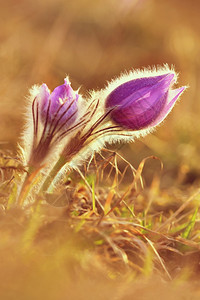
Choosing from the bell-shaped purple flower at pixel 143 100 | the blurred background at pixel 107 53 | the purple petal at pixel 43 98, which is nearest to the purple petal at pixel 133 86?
the bell-shaped purple flower at pixel 143 100

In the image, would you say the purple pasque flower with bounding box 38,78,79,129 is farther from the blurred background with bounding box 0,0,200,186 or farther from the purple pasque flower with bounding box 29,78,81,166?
the blurred background with bounding box 0,0,200,186

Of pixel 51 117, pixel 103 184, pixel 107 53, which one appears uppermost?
pixel 107 53

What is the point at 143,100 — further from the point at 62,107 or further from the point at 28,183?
A: the point at 28,183

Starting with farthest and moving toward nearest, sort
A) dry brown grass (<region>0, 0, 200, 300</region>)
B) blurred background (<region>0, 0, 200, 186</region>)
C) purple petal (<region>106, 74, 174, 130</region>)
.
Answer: blurred background (<region>0, 0, 200, 186</region>) → purple petal (<region>106, 74, 174, 130</region>) → dry brown grass (<region>0, 0, 200, 300</region>)

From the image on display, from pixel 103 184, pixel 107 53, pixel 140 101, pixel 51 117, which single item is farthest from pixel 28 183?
pixel 107 53

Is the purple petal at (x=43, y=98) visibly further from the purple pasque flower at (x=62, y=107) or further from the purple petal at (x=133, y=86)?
the purple petal at (x=133, y=86)

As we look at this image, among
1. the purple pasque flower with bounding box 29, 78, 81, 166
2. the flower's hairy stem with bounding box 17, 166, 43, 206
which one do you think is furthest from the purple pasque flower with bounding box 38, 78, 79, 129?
the flower's hairy stem with bounding box 17, 166, 43, 206

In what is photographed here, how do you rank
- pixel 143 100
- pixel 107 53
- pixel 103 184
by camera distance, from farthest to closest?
pixel 107 53 → pixel 103 184 → pixel 143 100
